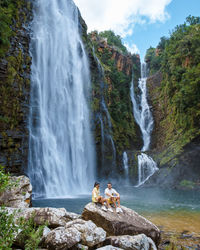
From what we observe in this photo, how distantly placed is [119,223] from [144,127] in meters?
24.1

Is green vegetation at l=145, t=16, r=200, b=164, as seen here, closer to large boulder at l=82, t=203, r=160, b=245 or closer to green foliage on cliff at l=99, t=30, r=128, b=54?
green foliage on cliff at l=99, t=30, r=128, b=54

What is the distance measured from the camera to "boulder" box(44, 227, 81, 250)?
3844 millimetres

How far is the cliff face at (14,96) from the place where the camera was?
461 inches

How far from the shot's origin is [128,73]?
107ft

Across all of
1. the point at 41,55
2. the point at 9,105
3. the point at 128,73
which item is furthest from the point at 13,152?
the point at 128,73

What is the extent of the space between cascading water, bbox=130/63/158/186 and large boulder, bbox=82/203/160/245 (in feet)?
48.8

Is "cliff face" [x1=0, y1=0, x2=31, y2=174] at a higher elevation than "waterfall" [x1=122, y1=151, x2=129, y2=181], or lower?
higher

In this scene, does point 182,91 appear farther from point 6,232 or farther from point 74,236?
point 6,232

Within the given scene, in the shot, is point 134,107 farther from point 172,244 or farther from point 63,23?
point 172,244

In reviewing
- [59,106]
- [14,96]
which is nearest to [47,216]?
[14,96]

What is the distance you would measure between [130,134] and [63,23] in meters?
14.5

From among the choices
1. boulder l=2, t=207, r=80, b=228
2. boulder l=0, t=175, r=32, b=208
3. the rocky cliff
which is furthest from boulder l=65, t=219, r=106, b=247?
the rocky cliff

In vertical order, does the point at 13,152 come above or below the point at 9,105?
below

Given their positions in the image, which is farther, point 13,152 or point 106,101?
point 106,101
